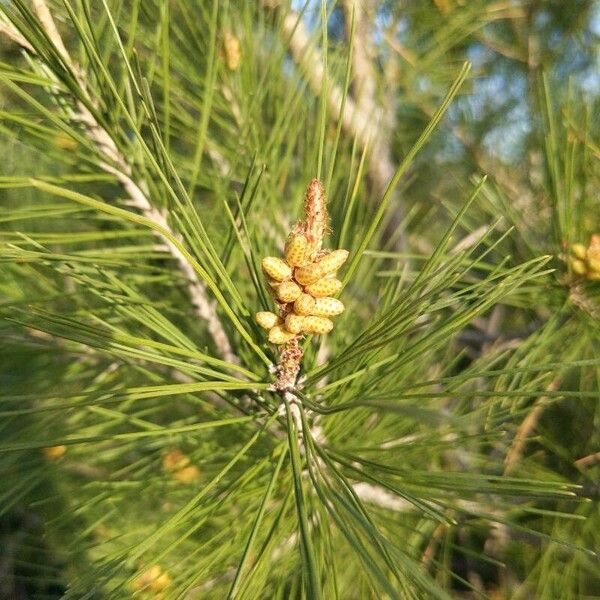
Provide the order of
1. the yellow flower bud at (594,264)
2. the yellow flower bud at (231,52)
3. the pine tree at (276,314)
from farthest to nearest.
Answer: the yellow flower bud at (231,52), the yellow flower bud at (594,264), the pine tree at (276,314)

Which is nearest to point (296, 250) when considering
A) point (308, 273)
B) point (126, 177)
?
point (308, 273)

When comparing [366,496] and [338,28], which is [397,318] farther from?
[338,28]

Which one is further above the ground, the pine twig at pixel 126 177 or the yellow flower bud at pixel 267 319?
the pine twig at pixel 126 177

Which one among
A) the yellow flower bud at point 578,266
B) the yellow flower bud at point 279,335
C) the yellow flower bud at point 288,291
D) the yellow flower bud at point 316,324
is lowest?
→ the yellow flower bud at point 279,335

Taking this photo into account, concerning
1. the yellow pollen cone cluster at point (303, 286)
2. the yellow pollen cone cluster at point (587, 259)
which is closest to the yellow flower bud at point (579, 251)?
the yellow pollen cone cluster at point (587, 259)

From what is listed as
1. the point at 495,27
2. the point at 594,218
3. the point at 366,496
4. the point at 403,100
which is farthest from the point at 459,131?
the point at 366,496

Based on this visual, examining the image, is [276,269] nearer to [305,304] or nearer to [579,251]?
[305,304]

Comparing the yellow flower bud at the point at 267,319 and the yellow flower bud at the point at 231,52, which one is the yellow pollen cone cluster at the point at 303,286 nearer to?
the yellow flower bud at the point at 267,319
